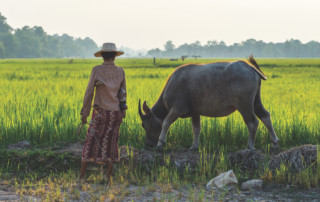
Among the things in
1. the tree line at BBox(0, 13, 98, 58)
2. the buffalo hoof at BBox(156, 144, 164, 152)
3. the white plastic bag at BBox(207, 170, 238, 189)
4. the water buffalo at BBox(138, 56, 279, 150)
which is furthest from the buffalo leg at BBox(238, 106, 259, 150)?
the tree line at BBox(0, 13, 98, 58)

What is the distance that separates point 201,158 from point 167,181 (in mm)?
702

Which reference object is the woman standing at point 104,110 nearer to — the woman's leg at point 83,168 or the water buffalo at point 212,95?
the woman's leg at point 83,168

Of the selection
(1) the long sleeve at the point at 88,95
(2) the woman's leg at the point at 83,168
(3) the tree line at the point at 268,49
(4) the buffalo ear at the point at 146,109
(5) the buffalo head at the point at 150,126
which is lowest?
(2) the woman's leg at the point at 83,168

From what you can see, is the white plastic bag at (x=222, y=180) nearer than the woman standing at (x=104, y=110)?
Yes

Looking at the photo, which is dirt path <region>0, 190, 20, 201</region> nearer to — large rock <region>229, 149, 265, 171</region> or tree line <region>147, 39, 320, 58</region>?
large rock <region>229, 149, 265, 171</region>

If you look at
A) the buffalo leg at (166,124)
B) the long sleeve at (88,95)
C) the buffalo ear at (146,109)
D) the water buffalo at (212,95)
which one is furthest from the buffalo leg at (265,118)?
the long sleeve at (88,95)

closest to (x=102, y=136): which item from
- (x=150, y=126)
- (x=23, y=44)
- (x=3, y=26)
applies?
(x=150, y=126)

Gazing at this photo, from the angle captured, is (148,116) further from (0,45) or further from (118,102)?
(0,45)

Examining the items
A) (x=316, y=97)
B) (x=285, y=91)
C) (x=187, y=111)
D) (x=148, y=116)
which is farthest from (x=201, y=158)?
(x=285, y=91)

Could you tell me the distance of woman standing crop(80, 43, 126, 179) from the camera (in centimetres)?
431

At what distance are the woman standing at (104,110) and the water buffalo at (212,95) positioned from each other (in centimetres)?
86

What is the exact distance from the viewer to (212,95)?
5.01 m

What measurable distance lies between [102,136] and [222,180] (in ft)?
4.59

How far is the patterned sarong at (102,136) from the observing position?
4.35 meters
